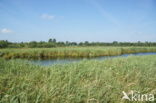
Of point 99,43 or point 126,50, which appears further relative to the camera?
point 99,43

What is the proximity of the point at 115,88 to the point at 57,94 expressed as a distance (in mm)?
1714

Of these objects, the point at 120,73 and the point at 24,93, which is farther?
the point at 120,73

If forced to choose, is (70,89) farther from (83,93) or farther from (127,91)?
(127,91)

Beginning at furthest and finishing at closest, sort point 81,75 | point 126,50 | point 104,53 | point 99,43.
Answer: point 99,43 < point 126,50 < point 104,53 < point 81,75

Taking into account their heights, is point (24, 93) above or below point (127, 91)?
above

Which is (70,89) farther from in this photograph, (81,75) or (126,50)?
(126,50)

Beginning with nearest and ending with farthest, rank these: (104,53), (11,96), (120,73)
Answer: (11,96) → (120,73) → (104,53)

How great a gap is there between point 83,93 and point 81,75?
4.27ft

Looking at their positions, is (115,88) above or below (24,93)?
below

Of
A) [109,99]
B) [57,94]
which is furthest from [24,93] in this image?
[109,99]

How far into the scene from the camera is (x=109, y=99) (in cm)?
324

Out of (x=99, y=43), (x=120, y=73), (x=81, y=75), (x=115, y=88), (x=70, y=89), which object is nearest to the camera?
(x=70, y=89)

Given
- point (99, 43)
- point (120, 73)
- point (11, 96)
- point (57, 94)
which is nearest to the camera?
point (11, 96)

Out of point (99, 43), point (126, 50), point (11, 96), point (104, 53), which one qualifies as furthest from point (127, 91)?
point (99, 43)
